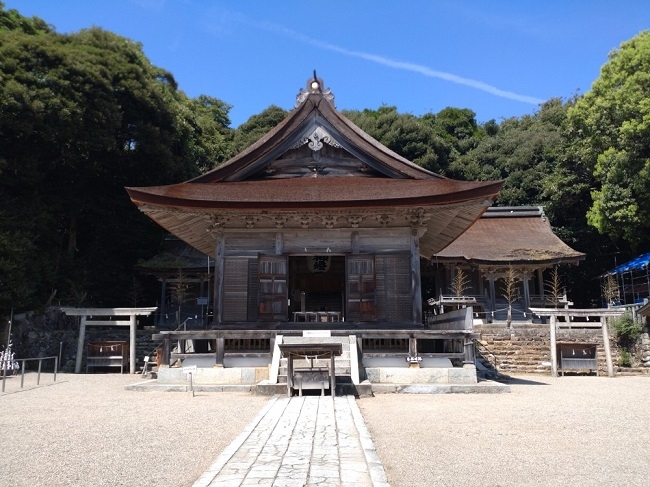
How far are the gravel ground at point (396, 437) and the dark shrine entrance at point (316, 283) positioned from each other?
11.8 metres

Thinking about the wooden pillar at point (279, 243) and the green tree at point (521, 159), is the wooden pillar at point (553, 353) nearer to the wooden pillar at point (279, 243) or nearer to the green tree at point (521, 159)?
the wooden pillar at point (279, 243)

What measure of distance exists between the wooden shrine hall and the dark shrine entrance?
622cm

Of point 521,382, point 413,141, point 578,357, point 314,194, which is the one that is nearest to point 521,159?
point 413,141

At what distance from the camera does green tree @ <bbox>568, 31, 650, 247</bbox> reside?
1120 inches

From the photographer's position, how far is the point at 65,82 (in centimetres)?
2370

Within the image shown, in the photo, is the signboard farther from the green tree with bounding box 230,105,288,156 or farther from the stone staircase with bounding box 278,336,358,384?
the green tree with bounding box 230,105,288,156

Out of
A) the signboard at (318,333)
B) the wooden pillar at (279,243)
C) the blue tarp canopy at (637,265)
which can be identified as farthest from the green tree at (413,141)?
the signboard at (318,333)

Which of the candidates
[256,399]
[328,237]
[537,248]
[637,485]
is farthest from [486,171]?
[637,485]

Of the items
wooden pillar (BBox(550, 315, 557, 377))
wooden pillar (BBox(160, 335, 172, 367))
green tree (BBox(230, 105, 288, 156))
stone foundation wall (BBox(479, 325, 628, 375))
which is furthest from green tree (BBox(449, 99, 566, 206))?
wooden pillar (BBox(160, 335, 172, 367))

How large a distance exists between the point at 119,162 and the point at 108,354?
13.5 meters

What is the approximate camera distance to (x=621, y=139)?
1147 inches

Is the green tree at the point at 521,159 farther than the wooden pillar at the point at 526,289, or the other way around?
the green tree at the point at 521,159

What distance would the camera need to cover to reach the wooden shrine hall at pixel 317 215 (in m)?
14.5

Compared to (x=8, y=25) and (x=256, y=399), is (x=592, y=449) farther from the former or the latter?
(x=8, y=25)
